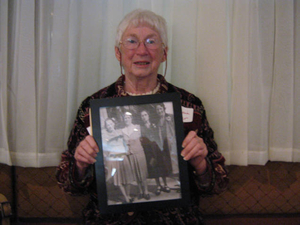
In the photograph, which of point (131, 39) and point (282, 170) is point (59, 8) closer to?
point (131, 39)

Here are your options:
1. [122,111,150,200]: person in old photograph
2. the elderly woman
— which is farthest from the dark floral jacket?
[122,111,150,200]: person in old photograph

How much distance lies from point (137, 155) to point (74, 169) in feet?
0.97

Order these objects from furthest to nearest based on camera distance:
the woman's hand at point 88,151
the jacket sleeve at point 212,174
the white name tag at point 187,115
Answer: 1. the white name tag at point 187,115
2. the jacket sleeve at point 212,174
3. the woman's hand at point 88,151

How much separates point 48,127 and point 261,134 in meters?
1.12

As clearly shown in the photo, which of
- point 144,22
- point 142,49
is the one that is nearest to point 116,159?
point 142,49

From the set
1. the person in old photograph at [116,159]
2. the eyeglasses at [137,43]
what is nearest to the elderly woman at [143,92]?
the eyeglasses at [137,43]

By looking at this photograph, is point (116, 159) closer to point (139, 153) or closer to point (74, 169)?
point (139, 153)

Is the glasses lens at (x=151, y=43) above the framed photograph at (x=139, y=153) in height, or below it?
above

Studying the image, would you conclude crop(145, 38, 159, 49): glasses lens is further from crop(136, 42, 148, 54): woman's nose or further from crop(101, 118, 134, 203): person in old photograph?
crop(101, 118, 134, 203): person in old photograph

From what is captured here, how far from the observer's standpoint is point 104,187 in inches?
33.6

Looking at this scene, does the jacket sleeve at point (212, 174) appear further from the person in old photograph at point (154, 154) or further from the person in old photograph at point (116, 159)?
the person in old photograph at point (116, 159)

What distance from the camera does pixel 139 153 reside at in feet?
2.80

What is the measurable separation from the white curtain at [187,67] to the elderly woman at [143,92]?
0.17 m

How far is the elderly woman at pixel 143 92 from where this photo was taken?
0.96 metres
